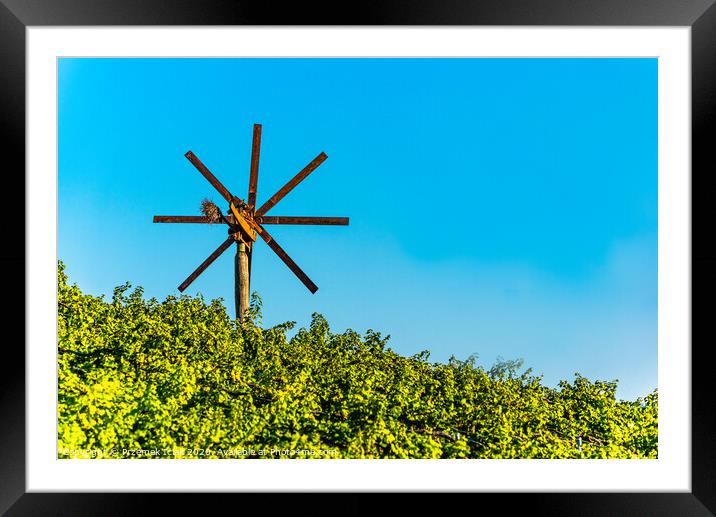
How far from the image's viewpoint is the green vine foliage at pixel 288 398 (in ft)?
12.0

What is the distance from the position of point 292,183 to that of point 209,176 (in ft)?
2.45

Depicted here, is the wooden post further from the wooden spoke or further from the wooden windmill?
the wooden spoke

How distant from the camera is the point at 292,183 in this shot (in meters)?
4.98

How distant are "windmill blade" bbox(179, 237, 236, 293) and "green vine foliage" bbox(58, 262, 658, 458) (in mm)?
357

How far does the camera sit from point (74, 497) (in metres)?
2.69

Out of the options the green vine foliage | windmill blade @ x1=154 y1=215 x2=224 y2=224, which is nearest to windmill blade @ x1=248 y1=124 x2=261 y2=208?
windmill blade @ x1=154 y1=215 x2=224 y2=224

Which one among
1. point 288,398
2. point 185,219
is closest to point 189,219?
point 185,219

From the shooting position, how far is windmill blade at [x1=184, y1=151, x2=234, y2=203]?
451cm

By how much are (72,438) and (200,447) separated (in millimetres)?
797
